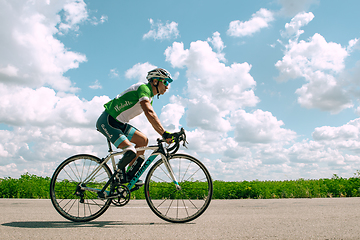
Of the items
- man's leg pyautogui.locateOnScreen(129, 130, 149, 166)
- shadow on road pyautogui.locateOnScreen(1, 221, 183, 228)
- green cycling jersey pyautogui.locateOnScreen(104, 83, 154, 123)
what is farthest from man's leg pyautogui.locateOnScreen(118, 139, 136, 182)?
shadow on road pyautogui.locateOnScreen(1, 221, 183, 228)

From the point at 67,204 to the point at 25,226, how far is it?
2.81 feet

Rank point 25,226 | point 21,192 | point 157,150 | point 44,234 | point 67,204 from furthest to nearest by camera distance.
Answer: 1. point 21,192
2. point 67,204
3. point 157,150
4. point 25,226
5. point 44,234

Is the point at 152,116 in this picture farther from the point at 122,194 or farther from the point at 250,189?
the point at 250,189

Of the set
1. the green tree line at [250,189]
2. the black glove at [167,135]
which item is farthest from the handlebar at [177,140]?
the green tree line at [250,189]

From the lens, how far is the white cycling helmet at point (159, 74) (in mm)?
4723

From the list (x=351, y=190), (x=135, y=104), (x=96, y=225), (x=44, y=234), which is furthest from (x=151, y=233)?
(x=351, y=190)

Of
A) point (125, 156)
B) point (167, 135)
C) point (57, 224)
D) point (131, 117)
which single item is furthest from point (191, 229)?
point (57, 224)

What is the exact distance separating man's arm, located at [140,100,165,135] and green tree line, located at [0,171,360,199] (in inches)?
261

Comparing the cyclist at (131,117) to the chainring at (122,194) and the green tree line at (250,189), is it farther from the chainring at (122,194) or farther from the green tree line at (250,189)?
the green tree line at (250,189)

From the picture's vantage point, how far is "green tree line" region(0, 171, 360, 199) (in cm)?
1005

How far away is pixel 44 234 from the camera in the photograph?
145 inches

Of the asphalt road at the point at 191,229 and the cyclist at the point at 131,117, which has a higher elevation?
the cyclist at the point at 131,117

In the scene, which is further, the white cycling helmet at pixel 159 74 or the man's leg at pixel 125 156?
the white cycling helmet at pixel 159 74

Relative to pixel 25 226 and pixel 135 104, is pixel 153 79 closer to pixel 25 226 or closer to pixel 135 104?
pixel 135 104
